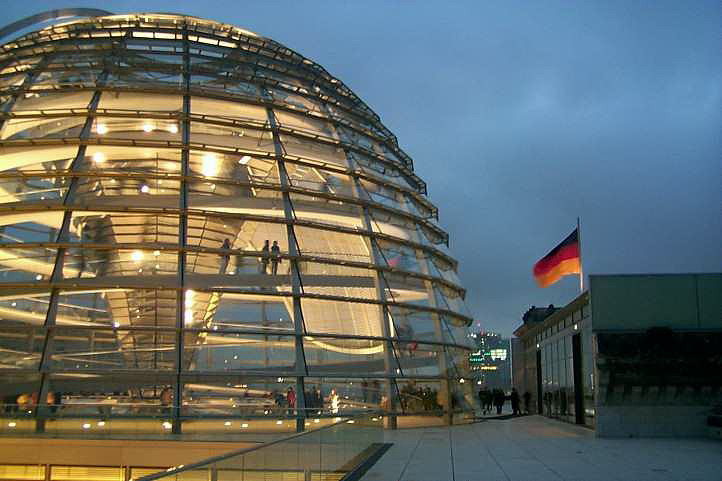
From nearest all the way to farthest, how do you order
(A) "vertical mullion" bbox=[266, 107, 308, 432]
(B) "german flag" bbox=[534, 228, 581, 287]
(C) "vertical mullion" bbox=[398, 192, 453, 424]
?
(A) "vertical mullion" bbox=[266, 107, 308, 432] < (C) "vertical mullion" bbox=[398, 192, 453, 424] < (B) "german flag" bbox=[534, 228, 581, 287]

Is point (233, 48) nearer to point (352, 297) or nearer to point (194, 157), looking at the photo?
point (194, 157)

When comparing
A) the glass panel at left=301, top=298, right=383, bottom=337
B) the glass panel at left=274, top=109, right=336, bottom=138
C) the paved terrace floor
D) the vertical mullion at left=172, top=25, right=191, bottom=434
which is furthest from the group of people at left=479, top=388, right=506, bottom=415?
the vertical mullion at left=172, top=25, right=191, bottom=434

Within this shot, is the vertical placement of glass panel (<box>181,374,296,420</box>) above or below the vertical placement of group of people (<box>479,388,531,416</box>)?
above

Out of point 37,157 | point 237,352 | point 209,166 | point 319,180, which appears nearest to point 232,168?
point 209,166

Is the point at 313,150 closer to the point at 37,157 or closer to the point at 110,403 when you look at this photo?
the point at 37,157

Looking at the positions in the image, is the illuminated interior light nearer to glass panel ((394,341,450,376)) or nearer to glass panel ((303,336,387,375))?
glass panel ((303,336,387,375))

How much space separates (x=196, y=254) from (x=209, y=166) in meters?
3.50

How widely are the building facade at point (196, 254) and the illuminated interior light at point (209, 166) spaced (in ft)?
0.15

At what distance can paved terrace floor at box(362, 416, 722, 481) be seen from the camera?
45.7 feet

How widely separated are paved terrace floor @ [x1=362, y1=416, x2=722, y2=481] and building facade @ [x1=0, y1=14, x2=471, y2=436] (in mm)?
3203

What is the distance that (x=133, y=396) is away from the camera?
66.2 ft

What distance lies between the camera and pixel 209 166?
2436 cm

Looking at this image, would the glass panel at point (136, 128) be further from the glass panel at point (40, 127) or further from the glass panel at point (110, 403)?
the glass panel at point (110, 403)

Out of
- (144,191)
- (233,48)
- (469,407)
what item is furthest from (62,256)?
(469,407)
